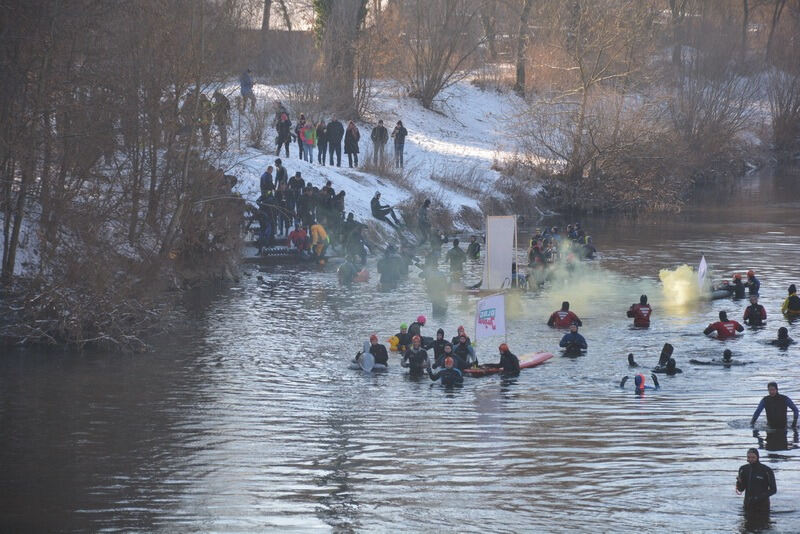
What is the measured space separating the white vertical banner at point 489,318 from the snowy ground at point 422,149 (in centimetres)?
1230

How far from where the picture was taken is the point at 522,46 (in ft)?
220

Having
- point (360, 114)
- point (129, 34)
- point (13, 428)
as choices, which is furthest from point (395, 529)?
point (360, 114)

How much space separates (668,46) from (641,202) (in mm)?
22972

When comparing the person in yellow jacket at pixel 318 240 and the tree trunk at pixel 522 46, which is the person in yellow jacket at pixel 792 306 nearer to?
the person in yellow jacket at pixel 318 240

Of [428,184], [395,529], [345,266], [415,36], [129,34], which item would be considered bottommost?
[395,529]

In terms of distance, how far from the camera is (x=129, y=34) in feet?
96.5

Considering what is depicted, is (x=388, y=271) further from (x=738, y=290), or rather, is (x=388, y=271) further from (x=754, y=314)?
(x=754, y=314)

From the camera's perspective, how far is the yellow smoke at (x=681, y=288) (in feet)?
99.8

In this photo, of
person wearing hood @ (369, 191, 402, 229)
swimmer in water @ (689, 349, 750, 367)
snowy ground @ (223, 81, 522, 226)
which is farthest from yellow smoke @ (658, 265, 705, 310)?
snowy ground @ (223, 81, 522, 226)

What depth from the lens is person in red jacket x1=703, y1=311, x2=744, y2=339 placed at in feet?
83.0

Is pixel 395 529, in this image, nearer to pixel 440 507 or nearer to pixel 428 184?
pixel 440 507

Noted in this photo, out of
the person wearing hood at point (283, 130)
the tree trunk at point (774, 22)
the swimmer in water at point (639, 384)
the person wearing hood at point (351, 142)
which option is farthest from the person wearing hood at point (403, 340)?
the tree trunk at point (774, 22)

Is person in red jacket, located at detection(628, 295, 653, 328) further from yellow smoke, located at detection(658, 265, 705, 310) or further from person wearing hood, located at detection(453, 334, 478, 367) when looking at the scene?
person wearing hood, located at detection(453, 334, 478, 367)

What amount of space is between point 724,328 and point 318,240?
16.1 metres
